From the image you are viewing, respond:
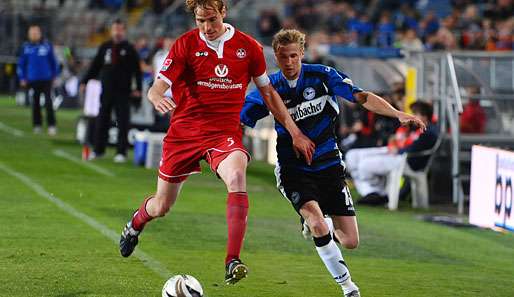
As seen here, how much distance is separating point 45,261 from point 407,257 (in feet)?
11.5

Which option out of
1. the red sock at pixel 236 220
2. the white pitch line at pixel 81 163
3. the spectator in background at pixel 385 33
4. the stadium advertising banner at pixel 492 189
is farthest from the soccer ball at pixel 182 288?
the spectator in background at pixel 385 33

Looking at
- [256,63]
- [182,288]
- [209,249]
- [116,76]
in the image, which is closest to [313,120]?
[256,63]

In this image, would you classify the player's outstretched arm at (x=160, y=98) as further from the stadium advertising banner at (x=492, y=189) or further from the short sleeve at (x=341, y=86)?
the stadium advertising banner at (x=492, y=189)

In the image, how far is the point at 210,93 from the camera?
911 centimetres

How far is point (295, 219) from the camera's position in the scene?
578 inches

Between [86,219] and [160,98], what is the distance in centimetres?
479

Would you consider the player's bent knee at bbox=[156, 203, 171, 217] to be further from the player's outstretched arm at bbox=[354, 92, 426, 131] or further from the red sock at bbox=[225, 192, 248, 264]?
the player's outstretched arm at bbox=[354, 92, 426, 131]

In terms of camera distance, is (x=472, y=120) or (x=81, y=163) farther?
(x=81, y=163)

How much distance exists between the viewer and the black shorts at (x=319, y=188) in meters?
9.29

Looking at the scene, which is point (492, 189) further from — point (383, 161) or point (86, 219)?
point (86, 219)

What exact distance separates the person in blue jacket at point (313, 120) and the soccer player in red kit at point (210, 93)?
0.22m

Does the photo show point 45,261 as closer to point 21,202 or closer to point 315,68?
point 315,68

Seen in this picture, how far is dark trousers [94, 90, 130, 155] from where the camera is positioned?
67.5ft

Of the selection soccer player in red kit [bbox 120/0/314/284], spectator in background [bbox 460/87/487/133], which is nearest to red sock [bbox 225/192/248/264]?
soccer player in red kit [bbox 120/0/314/284]
